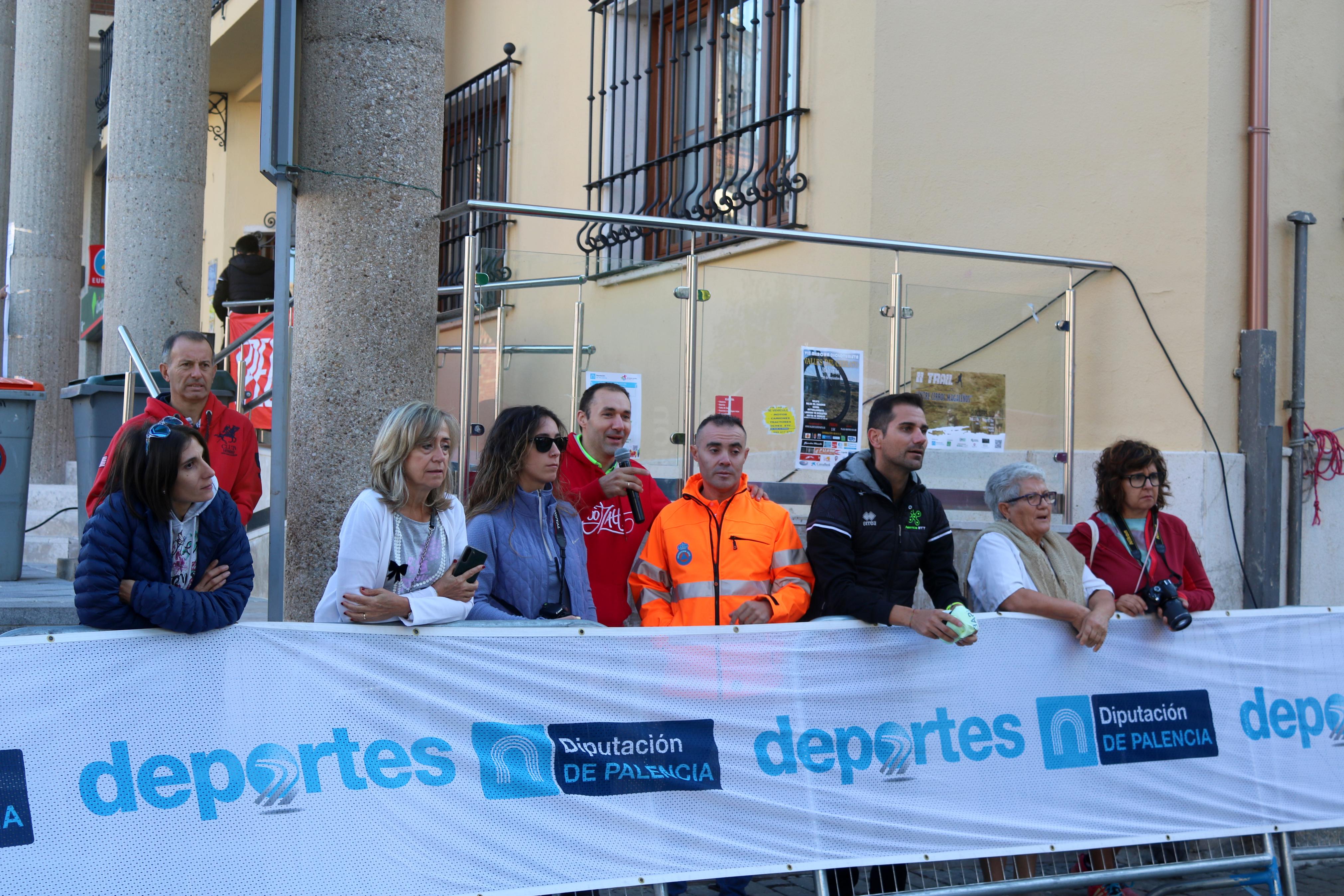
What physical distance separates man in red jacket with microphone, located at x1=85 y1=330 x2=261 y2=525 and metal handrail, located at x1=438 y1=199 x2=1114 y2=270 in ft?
4.05

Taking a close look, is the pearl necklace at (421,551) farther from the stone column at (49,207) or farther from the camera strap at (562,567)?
the stone column at (49,207)

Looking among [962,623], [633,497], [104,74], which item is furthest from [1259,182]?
[104,74]

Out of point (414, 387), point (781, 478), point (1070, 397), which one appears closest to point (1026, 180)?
point (1070, 397)

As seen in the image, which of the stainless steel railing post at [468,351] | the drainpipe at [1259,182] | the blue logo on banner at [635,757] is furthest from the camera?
the drainpipe at [1259,182]

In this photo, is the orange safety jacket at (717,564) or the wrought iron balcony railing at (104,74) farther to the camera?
the wrought iron balcony railing at (104,74)

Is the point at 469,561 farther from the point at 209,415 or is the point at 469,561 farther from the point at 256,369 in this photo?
the point at 256,369

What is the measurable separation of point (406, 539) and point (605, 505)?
1167 mm

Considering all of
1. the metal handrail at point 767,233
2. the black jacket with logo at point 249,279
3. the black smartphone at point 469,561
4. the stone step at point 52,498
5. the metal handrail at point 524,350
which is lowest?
the stone step at point 52,498

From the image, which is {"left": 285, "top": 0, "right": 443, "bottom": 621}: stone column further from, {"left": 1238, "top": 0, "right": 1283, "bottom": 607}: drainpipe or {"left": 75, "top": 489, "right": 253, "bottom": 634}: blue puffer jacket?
{"left": 1238, "top": 0, "right": 1283, "bottom": 607}: drainpipe

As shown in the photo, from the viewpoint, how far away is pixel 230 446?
5332 millimetres

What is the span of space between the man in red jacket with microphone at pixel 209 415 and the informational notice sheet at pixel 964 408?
3.57 metres

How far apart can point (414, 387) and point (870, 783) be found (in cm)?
252

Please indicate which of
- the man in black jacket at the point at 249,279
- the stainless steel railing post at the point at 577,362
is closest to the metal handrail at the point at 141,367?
the stainless steel railing post at the point at 577,362

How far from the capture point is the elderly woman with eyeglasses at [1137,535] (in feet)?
17.0
